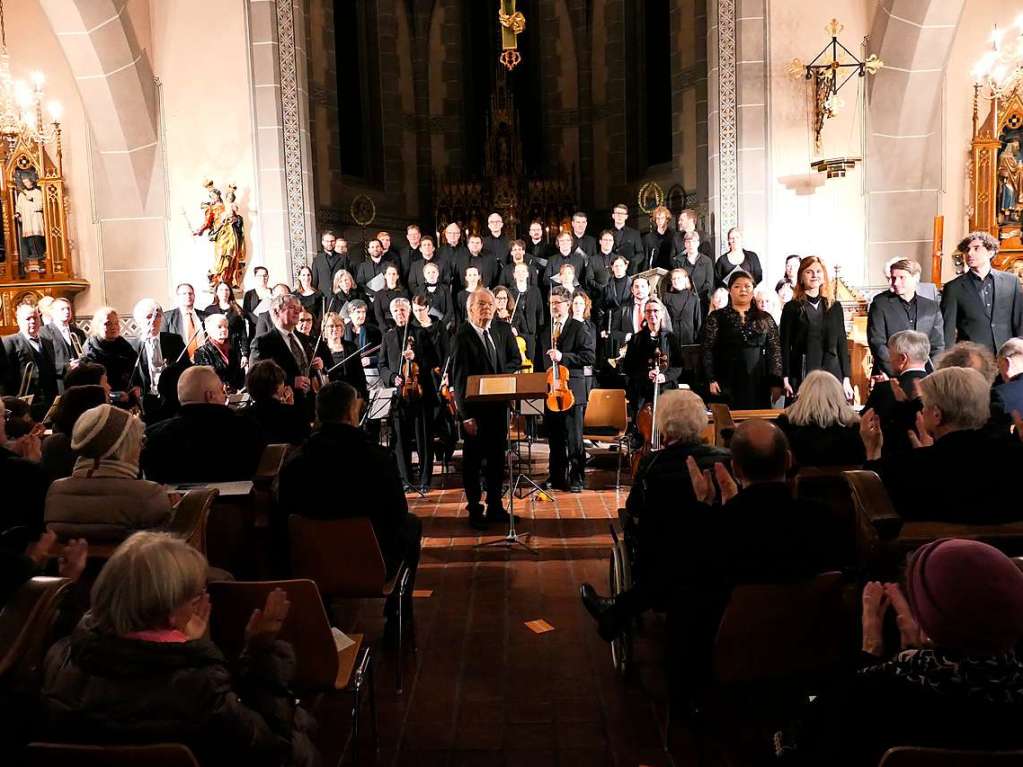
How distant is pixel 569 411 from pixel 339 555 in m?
3.85

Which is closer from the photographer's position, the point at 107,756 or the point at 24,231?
the point at 107,756

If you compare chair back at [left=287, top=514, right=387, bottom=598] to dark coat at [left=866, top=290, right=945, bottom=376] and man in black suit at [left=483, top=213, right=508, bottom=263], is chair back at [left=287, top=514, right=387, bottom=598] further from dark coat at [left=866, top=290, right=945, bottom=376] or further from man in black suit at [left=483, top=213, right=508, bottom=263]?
man in black suit at [left=483, top=213, right=508, bottom=263]

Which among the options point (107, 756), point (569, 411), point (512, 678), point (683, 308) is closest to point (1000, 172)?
point (683, 308)

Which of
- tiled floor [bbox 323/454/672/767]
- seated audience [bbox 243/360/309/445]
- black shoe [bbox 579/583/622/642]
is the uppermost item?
seated audience [bbox 243/360/309/445]

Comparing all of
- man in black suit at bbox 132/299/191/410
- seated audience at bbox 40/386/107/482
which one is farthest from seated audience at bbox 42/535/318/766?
man in black suit at bbox 132/299/191/410

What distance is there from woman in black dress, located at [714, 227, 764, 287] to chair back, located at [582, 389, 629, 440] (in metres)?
2.86

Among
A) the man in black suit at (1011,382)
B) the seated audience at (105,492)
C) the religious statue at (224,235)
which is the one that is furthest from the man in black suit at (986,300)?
the religious statue at (224,235)

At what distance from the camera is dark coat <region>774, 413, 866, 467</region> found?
143 inches

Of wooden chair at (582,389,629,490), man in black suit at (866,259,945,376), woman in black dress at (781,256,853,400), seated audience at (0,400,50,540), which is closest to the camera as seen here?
seated audience at (0,400,50,540)

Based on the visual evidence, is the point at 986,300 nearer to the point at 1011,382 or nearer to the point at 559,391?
the point at 1011,382

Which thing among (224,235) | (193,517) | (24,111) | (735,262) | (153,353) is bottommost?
(193,517)

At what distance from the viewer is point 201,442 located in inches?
143

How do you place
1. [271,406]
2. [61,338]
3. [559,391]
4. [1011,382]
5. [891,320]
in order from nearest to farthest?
[1011,382], [271,406], [891,320], [559,391], [61,338]

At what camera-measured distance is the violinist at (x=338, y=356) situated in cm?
661
